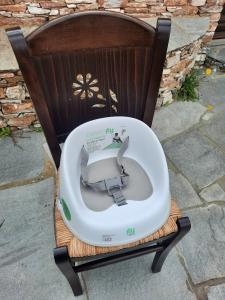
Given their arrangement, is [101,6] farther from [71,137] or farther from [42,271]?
[42,271]

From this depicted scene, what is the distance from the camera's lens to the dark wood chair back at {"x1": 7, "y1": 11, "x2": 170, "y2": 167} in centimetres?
103

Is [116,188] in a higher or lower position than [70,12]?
lower

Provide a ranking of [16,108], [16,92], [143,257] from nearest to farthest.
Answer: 1. [143,257]
2. [16,92]
3. [16,108]

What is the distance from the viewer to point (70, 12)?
2.36 meters

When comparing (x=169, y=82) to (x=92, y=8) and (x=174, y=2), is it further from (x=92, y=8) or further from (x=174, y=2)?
(x=92, y=8)

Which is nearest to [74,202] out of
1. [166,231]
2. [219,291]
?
[166,231]

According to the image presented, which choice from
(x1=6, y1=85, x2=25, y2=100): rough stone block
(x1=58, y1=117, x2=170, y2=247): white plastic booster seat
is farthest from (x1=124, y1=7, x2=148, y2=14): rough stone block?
(x1=58, y1=117, x2=170, y2=247): white plastic booster seat

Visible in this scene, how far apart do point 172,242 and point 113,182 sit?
0.39 m

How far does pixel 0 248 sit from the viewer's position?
1.60 meters

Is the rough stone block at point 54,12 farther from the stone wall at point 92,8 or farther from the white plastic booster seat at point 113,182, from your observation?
the white plastic booster seat at point 113,182

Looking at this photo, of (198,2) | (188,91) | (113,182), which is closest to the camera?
(113,182)

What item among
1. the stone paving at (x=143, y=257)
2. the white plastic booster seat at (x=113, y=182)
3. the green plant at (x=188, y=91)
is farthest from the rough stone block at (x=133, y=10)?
the white plastic booster seat at (x=113, y=182)

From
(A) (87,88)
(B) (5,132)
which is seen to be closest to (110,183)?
(A) (87,88)

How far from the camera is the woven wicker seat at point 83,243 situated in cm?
106
